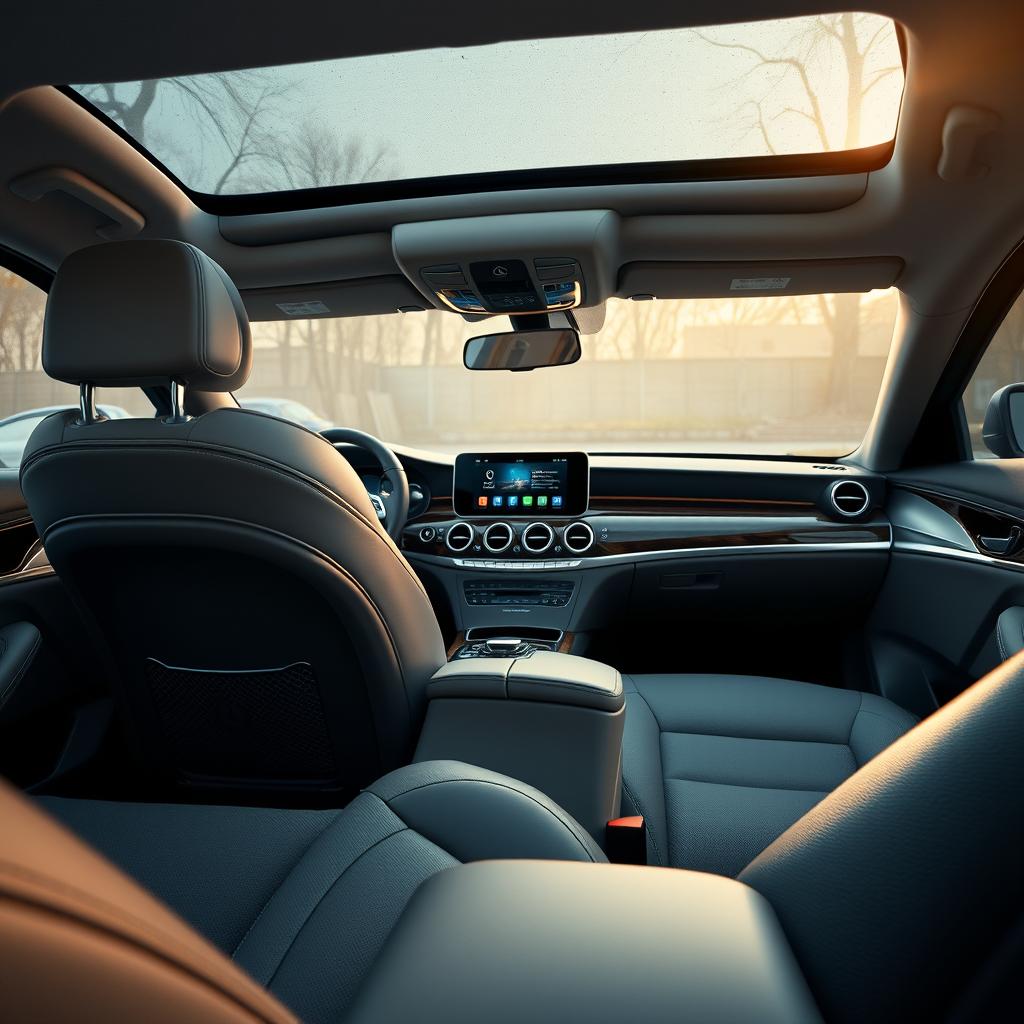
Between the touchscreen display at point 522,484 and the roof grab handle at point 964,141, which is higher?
the roof grab handle at point 964,141

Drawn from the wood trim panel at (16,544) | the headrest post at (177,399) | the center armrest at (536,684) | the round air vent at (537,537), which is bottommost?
the round air vent at (537,537)

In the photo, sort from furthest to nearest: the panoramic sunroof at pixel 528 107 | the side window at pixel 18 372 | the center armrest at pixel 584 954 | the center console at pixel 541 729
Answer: the side window at pixel 18 372, the panoramic sunroof at pixel 528 107, the center console at pixel 541 729, the center armrest at pixel 584 954

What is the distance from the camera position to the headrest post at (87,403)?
5.85 feet

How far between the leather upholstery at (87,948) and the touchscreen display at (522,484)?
3.26m

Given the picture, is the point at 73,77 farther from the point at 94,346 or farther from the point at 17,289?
the point at 17,289

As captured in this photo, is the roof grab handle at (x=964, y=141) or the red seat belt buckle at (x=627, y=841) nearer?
the red seat belt buckle at (x=627, y=841)

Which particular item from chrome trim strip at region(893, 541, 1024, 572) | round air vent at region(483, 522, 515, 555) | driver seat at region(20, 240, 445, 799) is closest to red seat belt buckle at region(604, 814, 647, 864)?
driver seat at region(20, 240, 445, 799)

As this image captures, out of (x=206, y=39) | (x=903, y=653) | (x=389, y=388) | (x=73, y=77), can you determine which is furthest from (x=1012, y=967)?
(x=389, y=388)

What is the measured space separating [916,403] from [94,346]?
290 centimetres

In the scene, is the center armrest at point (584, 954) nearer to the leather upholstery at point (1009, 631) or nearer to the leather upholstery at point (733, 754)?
the leather upholstery at point (733, 754)

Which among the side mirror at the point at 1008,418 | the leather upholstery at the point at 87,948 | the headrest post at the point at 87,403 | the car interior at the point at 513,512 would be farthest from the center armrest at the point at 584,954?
the side mirror at the point at 1008,418

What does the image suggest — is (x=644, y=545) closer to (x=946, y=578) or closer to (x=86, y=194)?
(x=946, y=578)

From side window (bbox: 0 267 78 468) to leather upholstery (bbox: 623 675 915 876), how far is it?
7.00 feet

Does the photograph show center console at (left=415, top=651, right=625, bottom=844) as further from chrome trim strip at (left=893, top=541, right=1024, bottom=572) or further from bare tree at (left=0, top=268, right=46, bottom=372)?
bare tree at (left=0, top=268, right=46, bottom=372)
